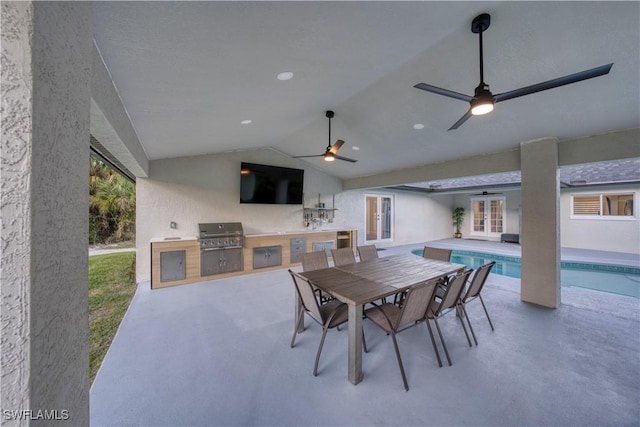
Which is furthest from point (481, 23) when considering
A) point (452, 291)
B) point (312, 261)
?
point (312, 261)

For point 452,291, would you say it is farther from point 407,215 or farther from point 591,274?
point 407,215

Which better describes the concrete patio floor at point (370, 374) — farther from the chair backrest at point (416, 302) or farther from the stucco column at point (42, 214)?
the stucco column at point (42, 214)

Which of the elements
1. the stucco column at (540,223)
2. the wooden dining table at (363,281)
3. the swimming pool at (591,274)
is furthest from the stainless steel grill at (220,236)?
the swimming pool at (591,274)

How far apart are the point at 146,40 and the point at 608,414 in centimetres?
408

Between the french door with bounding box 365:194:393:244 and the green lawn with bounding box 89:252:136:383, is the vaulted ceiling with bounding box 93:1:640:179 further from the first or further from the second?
the french door with bounding box 365:194:393:244

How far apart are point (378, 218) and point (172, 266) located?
262 inches

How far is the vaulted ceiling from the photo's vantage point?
5.23 ft

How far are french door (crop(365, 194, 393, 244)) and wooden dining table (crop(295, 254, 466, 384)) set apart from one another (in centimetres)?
512

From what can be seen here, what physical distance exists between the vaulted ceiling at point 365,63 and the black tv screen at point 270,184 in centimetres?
176

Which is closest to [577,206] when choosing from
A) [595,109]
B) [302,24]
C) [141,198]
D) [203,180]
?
[595,109]

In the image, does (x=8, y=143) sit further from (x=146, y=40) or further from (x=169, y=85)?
(x=169, y=85)

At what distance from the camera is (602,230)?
775 cm

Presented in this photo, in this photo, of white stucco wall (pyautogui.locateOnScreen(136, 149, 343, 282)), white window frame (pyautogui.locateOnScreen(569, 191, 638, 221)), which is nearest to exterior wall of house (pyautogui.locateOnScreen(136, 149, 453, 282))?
white stucco wall (pyautogui.locateOnScreen(136, 149, 343, 282))

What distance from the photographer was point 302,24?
1719 millimetres
